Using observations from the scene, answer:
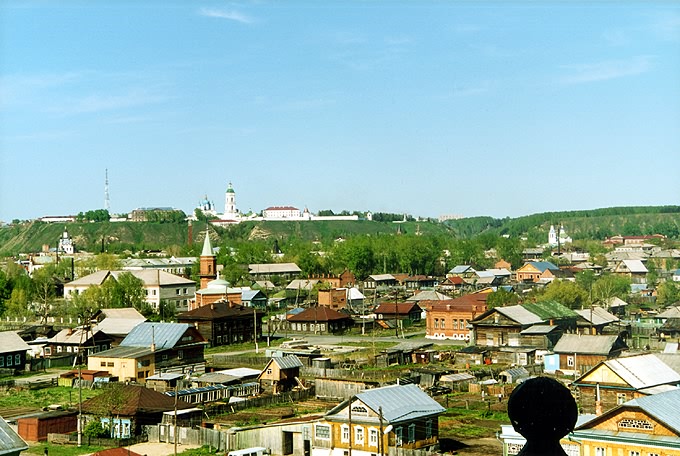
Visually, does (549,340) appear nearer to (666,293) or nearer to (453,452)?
(453,452)

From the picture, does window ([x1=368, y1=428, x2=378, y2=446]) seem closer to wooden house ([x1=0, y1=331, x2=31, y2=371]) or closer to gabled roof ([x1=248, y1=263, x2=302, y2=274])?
wooden house ([x1=0, y1=331, x2=31, y2=371])

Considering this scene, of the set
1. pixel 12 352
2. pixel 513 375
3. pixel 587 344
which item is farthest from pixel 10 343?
pixel 587 344

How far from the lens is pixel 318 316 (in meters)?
70.8

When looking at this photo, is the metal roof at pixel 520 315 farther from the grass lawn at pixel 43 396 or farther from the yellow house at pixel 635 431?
the yellow house at pixel 635 431

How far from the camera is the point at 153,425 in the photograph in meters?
32.6

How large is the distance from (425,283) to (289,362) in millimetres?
71470

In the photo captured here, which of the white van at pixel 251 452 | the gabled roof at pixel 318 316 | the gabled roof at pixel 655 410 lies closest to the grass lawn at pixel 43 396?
the white van at pixel 251 452

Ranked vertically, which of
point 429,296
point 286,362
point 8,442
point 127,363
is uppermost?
point 8,442

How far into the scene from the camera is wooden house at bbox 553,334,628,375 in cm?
4522

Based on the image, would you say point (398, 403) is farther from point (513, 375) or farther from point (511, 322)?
point (511, 322)

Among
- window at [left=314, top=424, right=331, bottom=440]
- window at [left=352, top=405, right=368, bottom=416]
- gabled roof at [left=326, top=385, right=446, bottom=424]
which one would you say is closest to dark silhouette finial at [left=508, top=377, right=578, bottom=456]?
gabled roof at [left=326, top=385, right=446, bottom=424]

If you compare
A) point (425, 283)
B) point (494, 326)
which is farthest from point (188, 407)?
point (425, 283)

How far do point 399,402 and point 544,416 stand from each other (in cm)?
2650

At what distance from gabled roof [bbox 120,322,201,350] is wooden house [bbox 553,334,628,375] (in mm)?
21766
